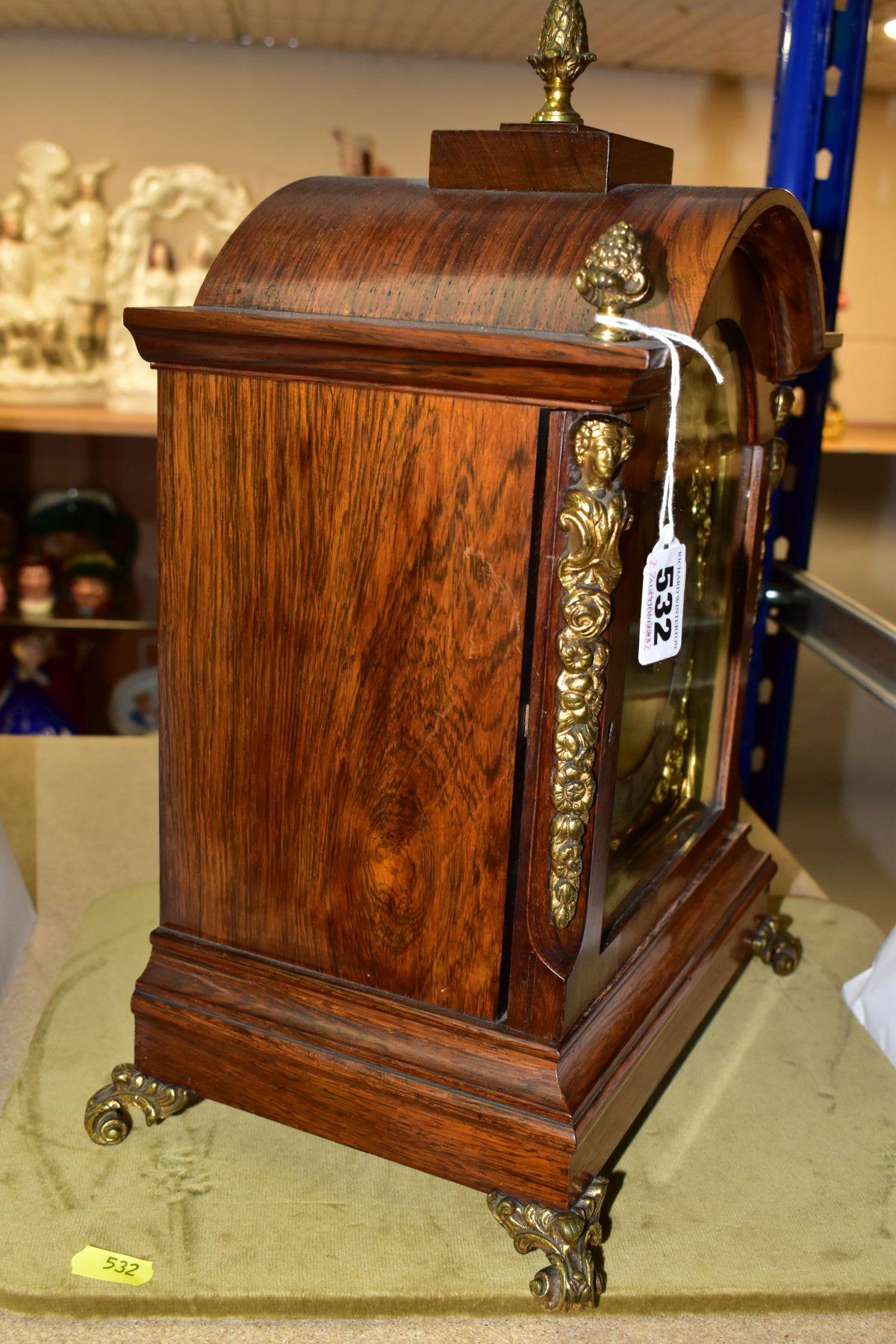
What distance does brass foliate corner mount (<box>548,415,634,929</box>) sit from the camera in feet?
2.77

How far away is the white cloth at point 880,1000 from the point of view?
4.26ft

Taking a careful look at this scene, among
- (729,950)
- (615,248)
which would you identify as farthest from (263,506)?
(729,950)

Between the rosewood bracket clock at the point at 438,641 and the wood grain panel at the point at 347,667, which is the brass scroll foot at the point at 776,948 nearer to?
the rosewood bracket clock at the point at 438,641

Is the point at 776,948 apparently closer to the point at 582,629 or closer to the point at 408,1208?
the point at 408,1208

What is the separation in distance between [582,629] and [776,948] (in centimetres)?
72

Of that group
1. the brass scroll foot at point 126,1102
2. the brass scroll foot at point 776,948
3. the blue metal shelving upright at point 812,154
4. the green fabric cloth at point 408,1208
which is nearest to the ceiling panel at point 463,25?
the blue metal shelving upright at point 812,154

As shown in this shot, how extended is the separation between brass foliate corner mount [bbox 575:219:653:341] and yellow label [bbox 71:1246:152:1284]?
2.46ft

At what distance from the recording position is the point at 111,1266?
37.6 inches

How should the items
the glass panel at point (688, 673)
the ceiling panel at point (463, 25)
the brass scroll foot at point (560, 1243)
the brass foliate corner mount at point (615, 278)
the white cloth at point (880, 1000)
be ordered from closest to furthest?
1. the brass foliate corner mount at point (615, 278)
2. the brass scroll foot at point (560, 1243)
3. the glass panel at point (688, 673)
4. the white cloth at point (880, 1000)
5. the ceiling panel at point (463, 25)

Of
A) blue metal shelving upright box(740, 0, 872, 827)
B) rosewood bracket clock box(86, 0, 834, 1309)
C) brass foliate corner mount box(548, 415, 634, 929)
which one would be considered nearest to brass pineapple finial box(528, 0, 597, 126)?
rosewood bracket clock box(86, 0, 834, 1309)

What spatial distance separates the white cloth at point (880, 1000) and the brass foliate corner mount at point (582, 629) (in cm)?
54

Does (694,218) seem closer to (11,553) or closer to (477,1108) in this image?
(477,1108)

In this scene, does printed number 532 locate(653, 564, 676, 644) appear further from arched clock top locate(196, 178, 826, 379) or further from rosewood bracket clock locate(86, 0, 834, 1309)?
arched clock top locate(196, 178, 826, 379)

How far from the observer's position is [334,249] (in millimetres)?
968
